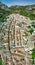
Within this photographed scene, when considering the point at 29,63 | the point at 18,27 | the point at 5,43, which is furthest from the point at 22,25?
the point at 29,63

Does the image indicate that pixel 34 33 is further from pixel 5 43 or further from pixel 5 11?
pixel 5 11

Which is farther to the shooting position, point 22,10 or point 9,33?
point 22,10

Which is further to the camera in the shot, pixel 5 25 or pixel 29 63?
pixel 5 25

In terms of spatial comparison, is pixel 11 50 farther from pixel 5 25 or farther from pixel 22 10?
pixel 22 10

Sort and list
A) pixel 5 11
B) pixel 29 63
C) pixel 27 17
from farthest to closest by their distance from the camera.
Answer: pixel 5 11 < pixel 27 17 < pixel 29 63

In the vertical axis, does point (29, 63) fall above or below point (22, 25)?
below

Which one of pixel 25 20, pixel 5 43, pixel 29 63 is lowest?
pixel 29 63

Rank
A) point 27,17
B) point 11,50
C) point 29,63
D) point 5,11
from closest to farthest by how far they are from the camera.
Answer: point 29,63 → point 11,50 → point 27,17 → point 5,11

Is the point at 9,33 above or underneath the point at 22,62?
above

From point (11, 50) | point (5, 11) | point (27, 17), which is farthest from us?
point (5, 11)
